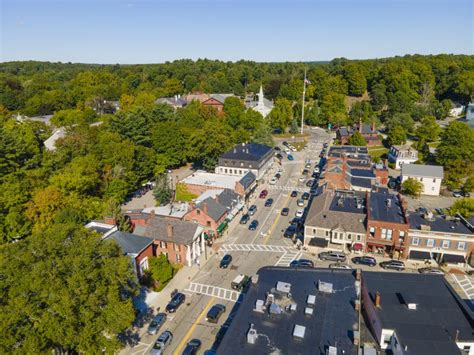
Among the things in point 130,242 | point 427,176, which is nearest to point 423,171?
point 427,176

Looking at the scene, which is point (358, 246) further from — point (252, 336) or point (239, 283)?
point (252, 336)

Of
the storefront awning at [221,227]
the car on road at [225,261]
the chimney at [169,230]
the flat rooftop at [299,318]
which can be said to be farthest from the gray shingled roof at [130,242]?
the flat rooftop at [299,318]

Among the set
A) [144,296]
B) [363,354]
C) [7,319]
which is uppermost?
[7,319]

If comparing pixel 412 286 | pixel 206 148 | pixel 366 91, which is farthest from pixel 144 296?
pixel 366 91

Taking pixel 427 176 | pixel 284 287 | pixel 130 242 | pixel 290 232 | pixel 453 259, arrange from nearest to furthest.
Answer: pixel 284 287
pixel 130 242
pixel 453 259
pixel 290 232
pixel 427 176

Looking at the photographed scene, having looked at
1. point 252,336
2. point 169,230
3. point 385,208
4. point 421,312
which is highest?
point 252,336

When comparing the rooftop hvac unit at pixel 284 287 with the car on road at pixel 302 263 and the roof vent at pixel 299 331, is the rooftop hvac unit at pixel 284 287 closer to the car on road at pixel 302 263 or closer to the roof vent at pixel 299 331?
the roof vent at pixel 299 331

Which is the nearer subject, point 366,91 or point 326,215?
point 326,215

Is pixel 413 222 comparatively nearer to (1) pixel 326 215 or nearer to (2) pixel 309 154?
(1) pixel 326 215
